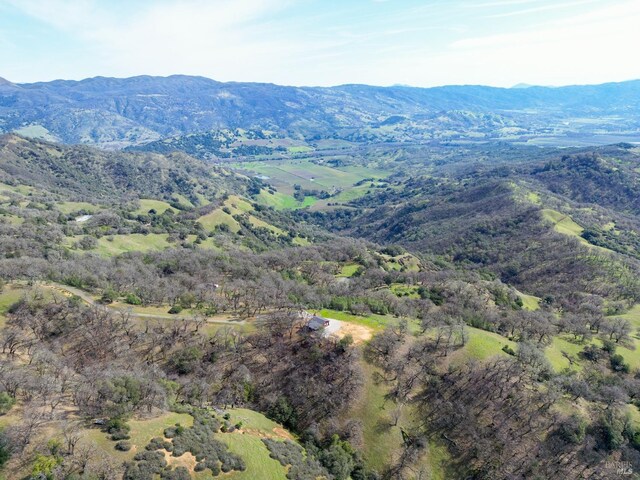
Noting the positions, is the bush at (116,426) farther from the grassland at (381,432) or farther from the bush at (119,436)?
the grassland at (381,432)

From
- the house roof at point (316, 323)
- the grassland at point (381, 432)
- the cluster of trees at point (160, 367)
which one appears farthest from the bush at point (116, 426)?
the house roof at point (316, 323)

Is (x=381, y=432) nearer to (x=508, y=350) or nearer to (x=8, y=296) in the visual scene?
(x=508, y=350)

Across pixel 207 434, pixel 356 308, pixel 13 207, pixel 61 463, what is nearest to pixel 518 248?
pixel 356 308

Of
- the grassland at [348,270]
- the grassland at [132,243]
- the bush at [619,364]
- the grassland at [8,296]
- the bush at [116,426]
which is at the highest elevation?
the grassland at [8,296]

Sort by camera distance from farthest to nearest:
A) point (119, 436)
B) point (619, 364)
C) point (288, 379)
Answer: point (619, 364)
point (288, 379)
point (119, 436)

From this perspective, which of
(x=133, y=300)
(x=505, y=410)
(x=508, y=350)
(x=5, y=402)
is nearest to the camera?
(x=5, y=402)

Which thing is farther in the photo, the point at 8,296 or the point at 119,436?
the point at 8,296

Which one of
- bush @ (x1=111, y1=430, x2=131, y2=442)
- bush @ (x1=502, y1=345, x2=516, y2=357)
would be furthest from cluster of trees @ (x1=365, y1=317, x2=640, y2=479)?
bush @ (x1=111, y1=430, x2=131, y2=442)

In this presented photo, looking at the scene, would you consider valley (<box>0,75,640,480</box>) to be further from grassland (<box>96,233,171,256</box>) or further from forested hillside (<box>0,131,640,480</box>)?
grassland (<box>96,233,171,256</box>)

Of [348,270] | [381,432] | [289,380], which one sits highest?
[289,380]

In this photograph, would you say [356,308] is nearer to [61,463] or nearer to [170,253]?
[61,463]

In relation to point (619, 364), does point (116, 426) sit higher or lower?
higher

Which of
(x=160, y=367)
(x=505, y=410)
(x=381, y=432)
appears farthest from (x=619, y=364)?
(x=160, y=367)
